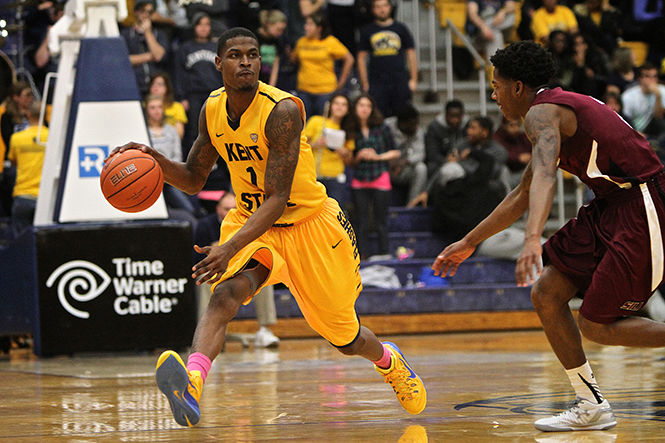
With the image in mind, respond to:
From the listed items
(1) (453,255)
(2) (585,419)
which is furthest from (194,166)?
(2) (585,419)

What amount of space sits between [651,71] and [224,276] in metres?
9.50

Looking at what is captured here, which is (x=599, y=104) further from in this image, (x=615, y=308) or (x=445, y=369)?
(x=445, y=369)

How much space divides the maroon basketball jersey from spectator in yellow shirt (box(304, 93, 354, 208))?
21.9 ft

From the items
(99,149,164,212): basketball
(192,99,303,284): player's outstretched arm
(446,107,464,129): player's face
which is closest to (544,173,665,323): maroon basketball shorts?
(192,99,303,284): player's outstretched arm

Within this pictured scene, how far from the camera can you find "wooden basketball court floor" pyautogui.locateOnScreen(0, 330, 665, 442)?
4556mm

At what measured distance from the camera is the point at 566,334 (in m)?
4.61

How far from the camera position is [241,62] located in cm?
482

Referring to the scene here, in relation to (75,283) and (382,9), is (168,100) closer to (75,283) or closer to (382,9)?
(382,9)

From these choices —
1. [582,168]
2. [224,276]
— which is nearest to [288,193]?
[224,276]

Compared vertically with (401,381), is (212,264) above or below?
above

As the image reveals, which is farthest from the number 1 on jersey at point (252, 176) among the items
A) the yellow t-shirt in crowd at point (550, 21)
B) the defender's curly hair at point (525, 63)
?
the yellow t-shirt in crowd at point (550, 21)

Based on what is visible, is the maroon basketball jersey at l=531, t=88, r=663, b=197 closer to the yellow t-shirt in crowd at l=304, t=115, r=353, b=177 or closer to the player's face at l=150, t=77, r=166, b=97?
the yellow t-shirt in crowd at l=304, t=115, r=353, b=177

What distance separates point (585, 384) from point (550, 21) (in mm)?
10607

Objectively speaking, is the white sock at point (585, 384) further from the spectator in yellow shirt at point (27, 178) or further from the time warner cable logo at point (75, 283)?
the spectator in yellow shirt at point (27, 178)
